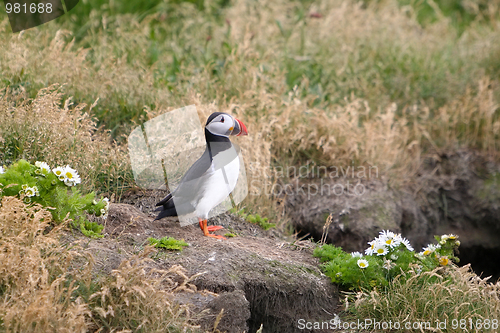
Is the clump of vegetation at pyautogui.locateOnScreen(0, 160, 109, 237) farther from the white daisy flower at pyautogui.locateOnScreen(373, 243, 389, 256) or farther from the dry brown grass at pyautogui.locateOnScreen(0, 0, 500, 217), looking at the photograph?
the white daisy flower at pyautogui.locateOnScreen(373, 243, 389, 256)

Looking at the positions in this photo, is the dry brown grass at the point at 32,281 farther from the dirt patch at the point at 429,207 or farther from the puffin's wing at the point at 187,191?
the dirt patch at the point at 429,207

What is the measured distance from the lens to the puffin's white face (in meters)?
3.33

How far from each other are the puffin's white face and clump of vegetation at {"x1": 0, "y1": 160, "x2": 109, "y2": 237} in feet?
3.26

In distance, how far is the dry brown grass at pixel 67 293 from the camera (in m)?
2.18

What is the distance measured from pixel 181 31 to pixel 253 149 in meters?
2.87

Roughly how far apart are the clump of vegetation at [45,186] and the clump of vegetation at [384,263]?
174 centimetres

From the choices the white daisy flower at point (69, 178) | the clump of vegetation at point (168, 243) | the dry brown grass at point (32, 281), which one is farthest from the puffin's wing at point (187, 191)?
the dry brown grass at point (32, 281)

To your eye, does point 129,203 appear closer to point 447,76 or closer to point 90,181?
point 90,181

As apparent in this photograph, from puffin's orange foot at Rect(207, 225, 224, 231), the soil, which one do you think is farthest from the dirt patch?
the soil

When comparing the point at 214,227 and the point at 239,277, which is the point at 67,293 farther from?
the point at 214,227

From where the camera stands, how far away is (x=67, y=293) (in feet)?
7.47

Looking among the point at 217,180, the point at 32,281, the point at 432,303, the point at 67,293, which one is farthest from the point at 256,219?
the point at 32,281

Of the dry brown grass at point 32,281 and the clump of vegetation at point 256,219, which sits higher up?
the dry brown grass at point 32,281

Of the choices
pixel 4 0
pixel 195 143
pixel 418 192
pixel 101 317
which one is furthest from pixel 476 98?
pixel 4 0
